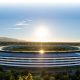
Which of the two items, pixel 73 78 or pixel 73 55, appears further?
pixel 73 55

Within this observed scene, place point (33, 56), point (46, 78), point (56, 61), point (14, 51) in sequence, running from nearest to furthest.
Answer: point (46, 78), point (56, 61), point (33, 56), point (14, 51)

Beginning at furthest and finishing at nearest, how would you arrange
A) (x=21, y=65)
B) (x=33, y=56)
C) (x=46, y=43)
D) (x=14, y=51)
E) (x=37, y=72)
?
(x=46, y=43) → (x=14, y=51) → (x=33, y=56) → (x=21, y=65) → (x=37, y=72)

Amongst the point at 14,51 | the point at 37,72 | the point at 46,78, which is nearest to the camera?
the point at 46,78

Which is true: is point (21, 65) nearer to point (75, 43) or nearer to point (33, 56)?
point (33, 56)

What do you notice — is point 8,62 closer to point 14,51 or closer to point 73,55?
point 14,51

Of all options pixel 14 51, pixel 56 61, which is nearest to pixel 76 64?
pixel 56 61

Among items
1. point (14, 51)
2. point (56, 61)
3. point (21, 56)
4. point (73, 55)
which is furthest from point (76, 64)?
point (14, 51)

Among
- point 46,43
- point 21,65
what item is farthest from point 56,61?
point 46,43

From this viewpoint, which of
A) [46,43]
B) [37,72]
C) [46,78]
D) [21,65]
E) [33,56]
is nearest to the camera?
[46,78]

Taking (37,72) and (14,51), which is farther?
(14,51)
